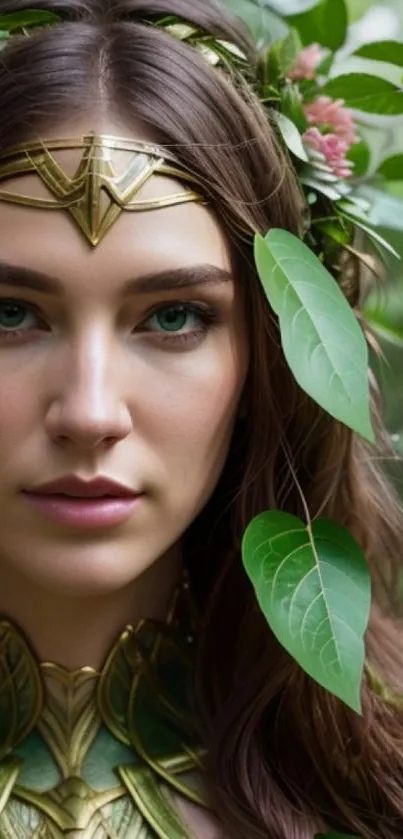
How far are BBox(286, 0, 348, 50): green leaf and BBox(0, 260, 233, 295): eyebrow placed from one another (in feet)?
1.01

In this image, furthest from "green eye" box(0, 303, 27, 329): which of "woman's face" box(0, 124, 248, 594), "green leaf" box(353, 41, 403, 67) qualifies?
"green leaf" box(353, 41, 403, 67)

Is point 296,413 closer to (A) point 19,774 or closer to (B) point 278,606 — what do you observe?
(B) point 278,606

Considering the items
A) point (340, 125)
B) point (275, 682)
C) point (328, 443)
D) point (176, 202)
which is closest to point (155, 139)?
point (176, 202)

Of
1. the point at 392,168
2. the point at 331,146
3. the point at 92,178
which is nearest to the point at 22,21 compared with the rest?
the point at 92,178

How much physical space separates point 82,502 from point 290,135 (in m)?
0.36

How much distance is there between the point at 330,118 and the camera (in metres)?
1.07

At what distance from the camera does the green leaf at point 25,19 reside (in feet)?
3.22

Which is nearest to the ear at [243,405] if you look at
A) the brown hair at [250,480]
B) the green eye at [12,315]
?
the brown hair at [250,480]

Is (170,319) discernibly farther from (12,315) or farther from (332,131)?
(332,131)

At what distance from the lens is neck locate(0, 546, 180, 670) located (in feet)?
3.35

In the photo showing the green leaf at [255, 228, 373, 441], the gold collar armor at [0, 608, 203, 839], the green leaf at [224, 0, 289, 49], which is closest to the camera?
the green leaf at [255, 228, 373, 441]

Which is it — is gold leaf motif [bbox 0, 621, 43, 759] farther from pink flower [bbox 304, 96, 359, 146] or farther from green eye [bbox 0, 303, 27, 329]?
pink flower [bbox 304, 96, 359, 146]

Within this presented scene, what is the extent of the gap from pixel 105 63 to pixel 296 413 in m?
0.34

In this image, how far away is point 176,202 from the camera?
0.93m
